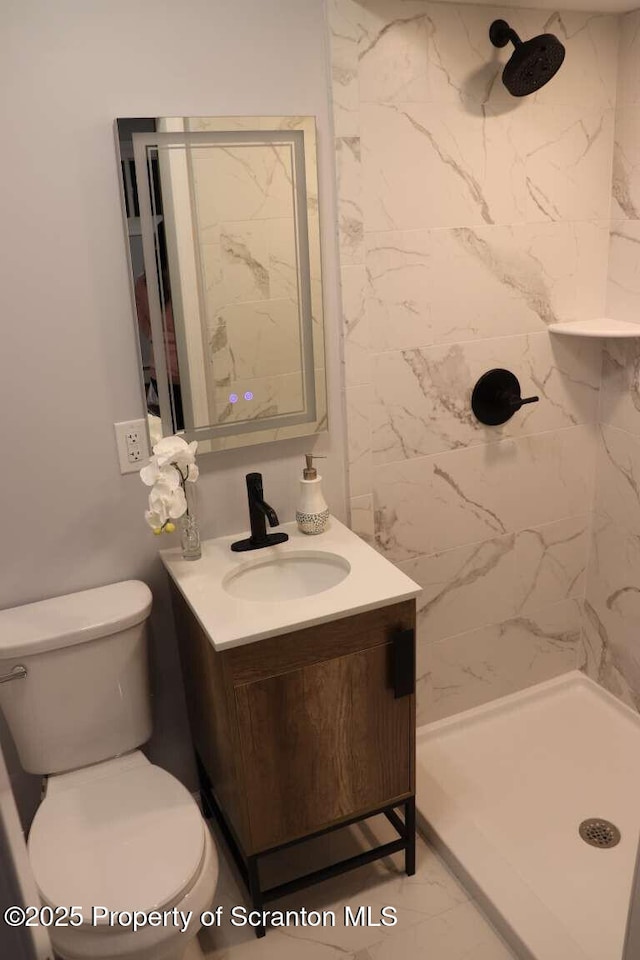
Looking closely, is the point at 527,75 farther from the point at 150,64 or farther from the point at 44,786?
the point at 44,786

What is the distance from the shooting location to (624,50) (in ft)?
6.97

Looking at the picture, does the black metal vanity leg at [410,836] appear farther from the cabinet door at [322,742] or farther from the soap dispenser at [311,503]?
the soap dispenser at [311,503]

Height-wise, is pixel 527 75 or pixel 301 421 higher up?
pixel 527 75

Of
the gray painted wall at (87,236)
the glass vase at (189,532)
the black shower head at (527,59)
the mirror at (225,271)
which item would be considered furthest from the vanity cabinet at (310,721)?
the black shower head at (527,59)

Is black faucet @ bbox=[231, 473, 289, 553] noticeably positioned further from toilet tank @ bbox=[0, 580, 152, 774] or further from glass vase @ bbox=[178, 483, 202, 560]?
toilet tank @ bbox=[0, 580, 152, 774]

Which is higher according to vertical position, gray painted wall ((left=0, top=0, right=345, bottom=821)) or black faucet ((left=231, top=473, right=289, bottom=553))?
gray painted wall ((left=0, top=0, right=345, bottom=821))

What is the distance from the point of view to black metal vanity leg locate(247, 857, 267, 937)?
1807mm

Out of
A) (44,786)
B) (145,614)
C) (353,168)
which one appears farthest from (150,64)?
(44,786)

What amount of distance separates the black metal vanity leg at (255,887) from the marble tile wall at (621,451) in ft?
4.56

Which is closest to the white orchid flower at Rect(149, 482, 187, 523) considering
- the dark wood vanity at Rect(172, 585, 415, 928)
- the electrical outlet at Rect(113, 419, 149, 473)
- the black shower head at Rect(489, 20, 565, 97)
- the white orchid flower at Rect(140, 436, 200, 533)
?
the white orchid flower at Rect(140, 436, 200, 533)

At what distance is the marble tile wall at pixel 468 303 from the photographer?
1950mm

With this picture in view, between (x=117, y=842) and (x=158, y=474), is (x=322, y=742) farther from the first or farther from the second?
(x=158, y=474)

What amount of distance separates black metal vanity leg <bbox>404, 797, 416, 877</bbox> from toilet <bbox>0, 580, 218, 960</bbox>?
56 centimetres

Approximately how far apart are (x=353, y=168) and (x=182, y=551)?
107 centimetres
